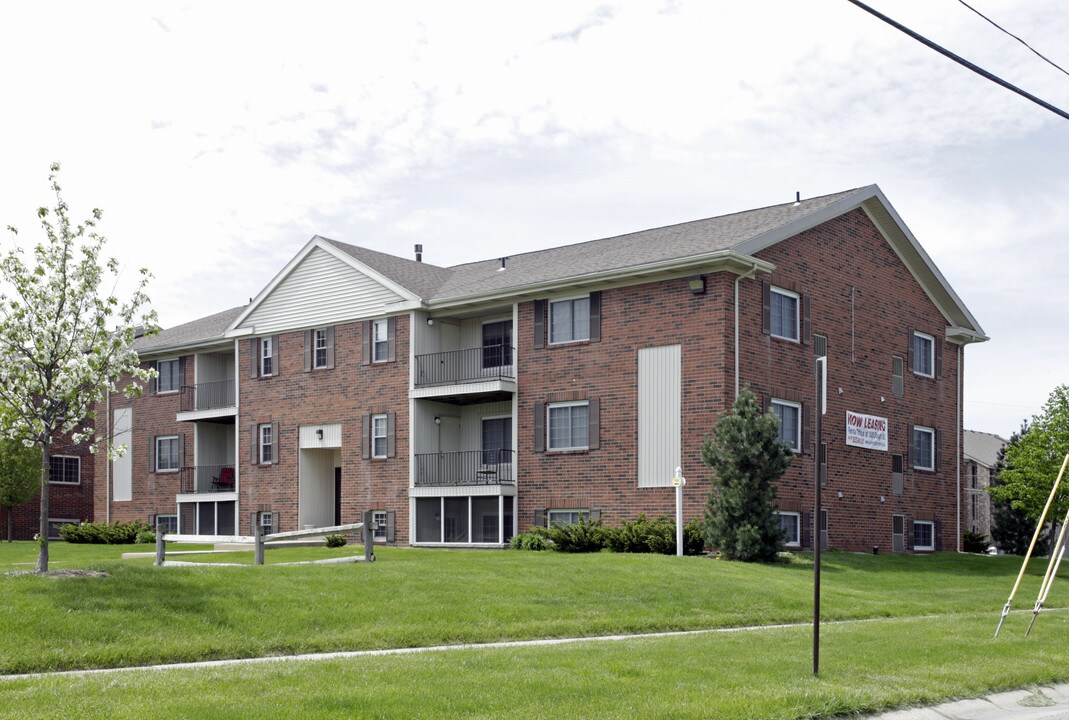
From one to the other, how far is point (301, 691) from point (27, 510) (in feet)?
144

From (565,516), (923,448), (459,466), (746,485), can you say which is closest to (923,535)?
(923,448)

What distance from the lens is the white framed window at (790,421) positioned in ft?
97.8

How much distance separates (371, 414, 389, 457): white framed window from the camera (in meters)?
34.8

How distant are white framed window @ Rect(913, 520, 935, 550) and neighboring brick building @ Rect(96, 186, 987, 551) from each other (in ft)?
0.39

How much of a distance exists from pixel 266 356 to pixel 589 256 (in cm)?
1187

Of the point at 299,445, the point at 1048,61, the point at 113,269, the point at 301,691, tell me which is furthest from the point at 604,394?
the point at 301,691

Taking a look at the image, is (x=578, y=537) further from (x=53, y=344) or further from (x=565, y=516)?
(x=53, y=344)

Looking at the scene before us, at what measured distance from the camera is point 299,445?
36.9 m

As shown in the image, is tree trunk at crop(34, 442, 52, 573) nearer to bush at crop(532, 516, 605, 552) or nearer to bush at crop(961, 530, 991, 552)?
bush at crop(532, 516, 605, 552)

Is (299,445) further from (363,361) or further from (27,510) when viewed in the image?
(27,510)

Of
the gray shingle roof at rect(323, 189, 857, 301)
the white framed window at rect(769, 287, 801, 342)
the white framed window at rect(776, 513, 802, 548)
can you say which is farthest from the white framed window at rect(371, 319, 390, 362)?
the white framed window at rect(776, 513, 802, 548)

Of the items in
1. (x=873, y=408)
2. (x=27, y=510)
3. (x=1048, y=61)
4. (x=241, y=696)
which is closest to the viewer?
(x=241, y=696)

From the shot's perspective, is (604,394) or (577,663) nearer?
(577,663)

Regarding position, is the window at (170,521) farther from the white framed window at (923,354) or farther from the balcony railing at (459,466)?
the white framed window at (923,354)
